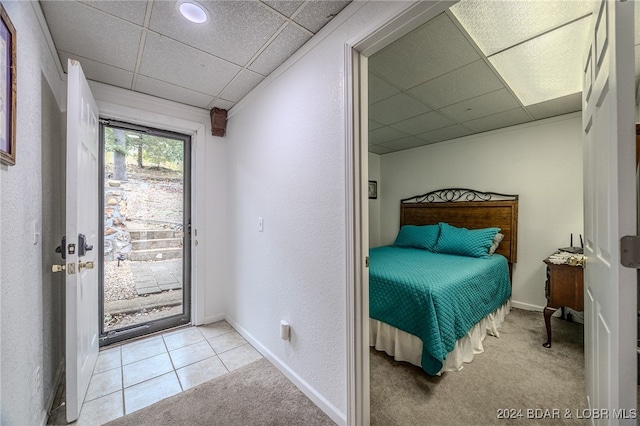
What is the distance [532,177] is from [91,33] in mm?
4377

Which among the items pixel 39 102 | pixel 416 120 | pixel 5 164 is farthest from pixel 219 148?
pixel 416 120

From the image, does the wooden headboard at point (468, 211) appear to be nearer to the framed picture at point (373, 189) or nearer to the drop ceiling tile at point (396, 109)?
the framed picture at point (373, 189)

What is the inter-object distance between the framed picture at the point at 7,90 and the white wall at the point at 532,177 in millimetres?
4250

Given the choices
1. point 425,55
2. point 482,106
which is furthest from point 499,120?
point 425,55

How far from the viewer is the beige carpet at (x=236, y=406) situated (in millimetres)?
1451

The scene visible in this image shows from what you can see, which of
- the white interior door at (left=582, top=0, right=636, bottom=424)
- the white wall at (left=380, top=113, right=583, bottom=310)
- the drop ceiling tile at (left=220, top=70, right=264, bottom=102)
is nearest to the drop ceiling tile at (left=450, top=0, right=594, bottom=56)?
the white interior door at (left=582, top=0, right=636, bottom=424)

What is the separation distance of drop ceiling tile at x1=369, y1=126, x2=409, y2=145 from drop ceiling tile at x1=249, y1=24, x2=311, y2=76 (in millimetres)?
1844

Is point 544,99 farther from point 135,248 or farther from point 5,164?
point 135,248

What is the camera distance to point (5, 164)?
99 cm

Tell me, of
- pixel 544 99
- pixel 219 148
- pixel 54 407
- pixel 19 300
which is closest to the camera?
pixel 19 300

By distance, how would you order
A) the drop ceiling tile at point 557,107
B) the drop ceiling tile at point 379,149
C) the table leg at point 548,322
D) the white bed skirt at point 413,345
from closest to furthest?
the white bed skirt at point 413,345, the table leg at point 548,322, the drop ceiling tile at point 557,107, the drop ceiling tile at point 379,149

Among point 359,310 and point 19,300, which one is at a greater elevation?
point 19,300

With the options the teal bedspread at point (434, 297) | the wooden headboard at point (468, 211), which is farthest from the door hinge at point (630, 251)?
the wooden headboard at point (468, 211)

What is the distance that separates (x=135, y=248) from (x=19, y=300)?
1540 mm
